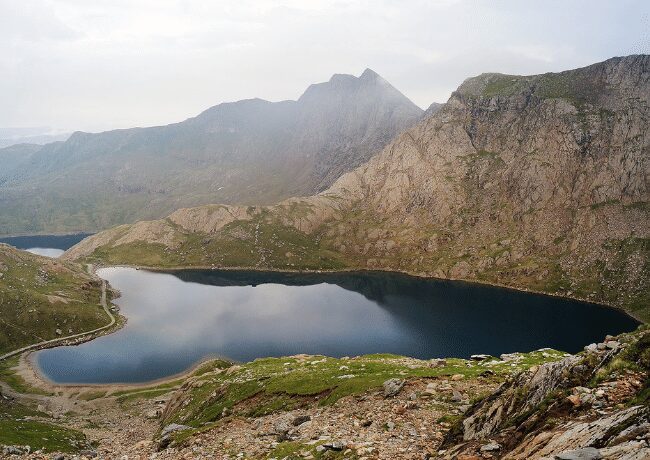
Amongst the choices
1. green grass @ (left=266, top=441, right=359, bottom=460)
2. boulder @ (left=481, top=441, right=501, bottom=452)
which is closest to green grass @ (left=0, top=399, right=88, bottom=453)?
green grass @ (left=266, top=441, right=359, bottom=460)

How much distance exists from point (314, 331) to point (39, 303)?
106294 mm

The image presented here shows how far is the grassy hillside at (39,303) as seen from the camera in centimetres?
14375

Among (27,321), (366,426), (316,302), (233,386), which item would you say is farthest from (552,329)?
(27,321)

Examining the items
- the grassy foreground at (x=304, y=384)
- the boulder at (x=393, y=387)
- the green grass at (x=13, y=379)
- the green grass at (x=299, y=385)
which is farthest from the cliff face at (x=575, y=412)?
the green grass at (x=13, y=379)

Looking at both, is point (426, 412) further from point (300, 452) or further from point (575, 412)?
point (575, 412)

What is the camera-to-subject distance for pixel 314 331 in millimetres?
150125

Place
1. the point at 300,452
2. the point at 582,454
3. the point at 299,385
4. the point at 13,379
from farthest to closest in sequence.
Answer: the point at 13,379
the point at 299,385
the point at 300,452
the point at 582,454

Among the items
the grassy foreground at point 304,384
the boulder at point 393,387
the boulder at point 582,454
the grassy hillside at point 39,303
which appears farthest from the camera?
the grassy hillside at point 39,303

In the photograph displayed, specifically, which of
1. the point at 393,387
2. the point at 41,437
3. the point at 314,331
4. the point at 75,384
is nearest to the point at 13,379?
the point at 75,384

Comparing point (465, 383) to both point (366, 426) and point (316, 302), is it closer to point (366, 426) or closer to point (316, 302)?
point (366, 426)

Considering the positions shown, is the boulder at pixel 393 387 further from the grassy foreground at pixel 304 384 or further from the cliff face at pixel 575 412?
the cliff face at pixel 575 412

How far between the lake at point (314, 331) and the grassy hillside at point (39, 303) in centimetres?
1250

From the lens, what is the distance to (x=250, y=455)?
2642 cm

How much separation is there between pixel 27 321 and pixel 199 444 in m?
152
